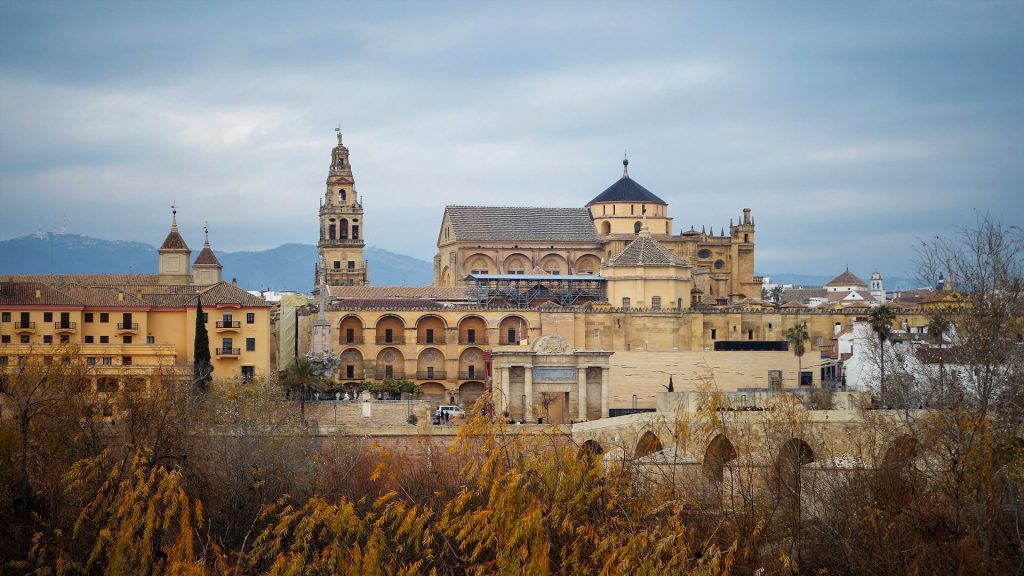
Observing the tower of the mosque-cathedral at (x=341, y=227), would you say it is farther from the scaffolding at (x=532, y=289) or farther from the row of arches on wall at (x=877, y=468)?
the row of arches on wall at (x=877, y=468)

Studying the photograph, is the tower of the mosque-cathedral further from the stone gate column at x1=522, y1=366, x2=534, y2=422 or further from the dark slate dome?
the stone gate column at x1=522, y1=366, x2=534, y2=422

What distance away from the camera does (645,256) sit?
69.6 meters

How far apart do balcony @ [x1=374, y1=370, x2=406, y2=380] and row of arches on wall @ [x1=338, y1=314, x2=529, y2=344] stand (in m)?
1.46

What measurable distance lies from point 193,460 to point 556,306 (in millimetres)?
36241

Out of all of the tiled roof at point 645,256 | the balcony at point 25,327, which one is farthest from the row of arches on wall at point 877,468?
the tiled roof at point 645,256

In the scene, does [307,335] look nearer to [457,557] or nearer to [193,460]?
[193,460]

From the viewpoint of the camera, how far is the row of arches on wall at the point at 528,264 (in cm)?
7706

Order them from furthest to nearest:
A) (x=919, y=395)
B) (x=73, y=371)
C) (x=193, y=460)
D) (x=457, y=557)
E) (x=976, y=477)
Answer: (x=73, y=371)
(x=919, y=395)
(x=193, y=460)
(x=976, y=477)
(x=457, y=557)

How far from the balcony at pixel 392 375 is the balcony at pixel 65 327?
1625 cm

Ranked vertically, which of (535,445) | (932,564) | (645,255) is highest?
(645,255)

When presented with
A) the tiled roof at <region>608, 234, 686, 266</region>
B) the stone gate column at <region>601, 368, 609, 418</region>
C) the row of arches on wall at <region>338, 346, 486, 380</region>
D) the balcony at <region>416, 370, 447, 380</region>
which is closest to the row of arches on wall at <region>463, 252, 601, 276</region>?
the tiled roof at <region>608, 234, 686, 266</region>

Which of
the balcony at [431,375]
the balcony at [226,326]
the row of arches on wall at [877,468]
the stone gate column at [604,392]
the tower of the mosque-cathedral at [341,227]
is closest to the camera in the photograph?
the row of arches on wall at [877,468]

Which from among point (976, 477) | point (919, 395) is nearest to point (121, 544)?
point (976, 477)

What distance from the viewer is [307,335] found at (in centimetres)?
6625
